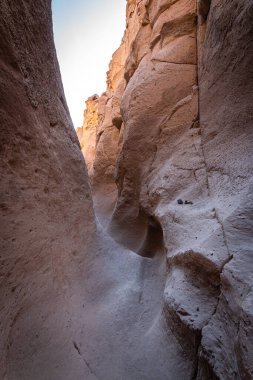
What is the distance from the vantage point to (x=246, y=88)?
9.00 ft

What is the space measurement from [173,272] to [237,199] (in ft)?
3.38

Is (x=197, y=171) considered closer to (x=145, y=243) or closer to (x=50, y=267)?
(x=145, y=243)

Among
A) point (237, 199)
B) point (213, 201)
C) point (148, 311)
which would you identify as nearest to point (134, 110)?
point (213, 201)

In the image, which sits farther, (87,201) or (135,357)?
(87,201)

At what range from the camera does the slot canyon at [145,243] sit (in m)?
1.90

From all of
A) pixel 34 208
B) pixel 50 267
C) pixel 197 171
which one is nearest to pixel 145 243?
pixel 197 171

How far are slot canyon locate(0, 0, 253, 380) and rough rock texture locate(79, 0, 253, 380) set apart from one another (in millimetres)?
16

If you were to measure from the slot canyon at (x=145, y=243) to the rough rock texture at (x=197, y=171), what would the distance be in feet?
0.05

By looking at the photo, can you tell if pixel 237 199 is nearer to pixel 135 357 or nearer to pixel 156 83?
pixel 135 357

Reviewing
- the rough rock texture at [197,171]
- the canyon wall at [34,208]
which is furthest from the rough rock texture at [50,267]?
the rough rock texture at [197,171]

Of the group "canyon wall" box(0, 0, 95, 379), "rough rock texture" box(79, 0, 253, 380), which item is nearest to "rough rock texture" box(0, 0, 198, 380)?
"canyon wall" box(0, 0, 95, 379)

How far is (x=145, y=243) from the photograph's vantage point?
4.31 meters

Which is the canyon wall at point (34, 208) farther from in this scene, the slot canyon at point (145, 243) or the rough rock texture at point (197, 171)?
the rough rock texture at point (197, 171)

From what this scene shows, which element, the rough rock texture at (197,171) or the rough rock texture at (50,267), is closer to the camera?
the rough rock texture at (197,171)
